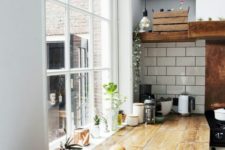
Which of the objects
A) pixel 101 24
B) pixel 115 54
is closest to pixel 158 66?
pixel 115 54

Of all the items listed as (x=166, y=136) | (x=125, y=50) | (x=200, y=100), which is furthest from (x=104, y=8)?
(x=200, y=100)

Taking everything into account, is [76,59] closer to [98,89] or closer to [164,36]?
[98,89]

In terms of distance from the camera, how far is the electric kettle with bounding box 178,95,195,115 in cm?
316

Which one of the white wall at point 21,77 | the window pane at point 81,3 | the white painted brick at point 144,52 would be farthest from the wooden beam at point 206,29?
the white wall at point 21,77

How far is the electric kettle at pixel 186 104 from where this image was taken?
3156 mm

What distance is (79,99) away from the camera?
2.27 meters

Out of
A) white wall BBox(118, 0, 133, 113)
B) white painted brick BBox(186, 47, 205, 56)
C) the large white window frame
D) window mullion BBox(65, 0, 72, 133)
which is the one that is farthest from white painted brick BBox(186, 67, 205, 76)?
window mullion BBox(65, 0, 72, 133)

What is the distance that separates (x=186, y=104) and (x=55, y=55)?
71.1 inches

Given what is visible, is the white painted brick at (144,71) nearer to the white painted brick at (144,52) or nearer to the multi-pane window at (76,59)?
the white painted brick at (144,52)

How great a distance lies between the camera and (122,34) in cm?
288

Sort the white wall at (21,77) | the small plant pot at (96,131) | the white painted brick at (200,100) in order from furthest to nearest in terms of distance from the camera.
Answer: the white painted brick at (200,100) → the small plant pot at (96,131) → the white wall at (21,77)

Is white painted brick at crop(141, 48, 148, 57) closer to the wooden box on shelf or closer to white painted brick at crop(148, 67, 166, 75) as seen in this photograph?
white painted brick at crop(148, 67, 166, 75)

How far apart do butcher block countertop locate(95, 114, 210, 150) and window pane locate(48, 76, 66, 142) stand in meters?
0.30

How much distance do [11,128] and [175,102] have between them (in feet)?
7.84
